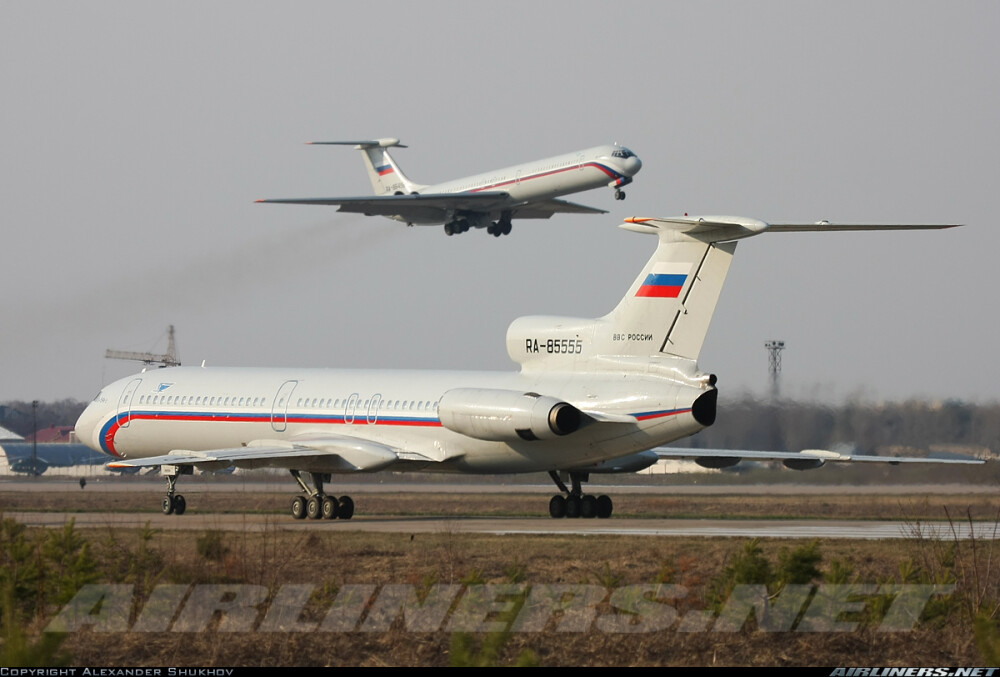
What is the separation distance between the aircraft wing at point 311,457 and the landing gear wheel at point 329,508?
731mm

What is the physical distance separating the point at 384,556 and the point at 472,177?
32.8m

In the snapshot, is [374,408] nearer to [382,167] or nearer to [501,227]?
[501,227]

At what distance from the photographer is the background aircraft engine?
28.2 meters

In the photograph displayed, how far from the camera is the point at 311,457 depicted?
31.9 meters

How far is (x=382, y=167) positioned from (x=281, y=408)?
27725 mm

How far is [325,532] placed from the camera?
Result: 2566 centimetres

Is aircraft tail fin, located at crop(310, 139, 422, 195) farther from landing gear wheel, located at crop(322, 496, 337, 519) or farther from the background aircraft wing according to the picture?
landing gear wheel, located at crop(322, 496, 337, 519)

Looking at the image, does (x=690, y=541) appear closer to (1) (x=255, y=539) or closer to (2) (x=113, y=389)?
(1) (x=255, y=539)

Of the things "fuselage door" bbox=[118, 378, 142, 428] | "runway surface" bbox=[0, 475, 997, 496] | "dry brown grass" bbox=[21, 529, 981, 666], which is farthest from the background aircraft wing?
"dry brown grass" bbox=[21, 529, 981, 666]

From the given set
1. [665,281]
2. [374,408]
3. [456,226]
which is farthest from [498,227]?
[665,281]

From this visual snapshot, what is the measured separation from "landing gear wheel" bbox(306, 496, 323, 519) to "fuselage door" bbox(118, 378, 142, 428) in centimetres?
779

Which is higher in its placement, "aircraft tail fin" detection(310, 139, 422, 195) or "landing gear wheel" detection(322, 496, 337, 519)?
"aircraft tail fin" detection(310, 139, 422, 195)

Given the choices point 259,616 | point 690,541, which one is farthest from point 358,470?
point 259,616

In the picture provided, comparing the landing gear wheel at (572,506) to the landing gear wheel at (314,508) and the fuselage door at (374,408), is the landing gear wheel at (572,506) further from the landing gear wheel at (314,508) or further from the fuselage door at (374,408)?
the landing gear wheel at (314,508)
